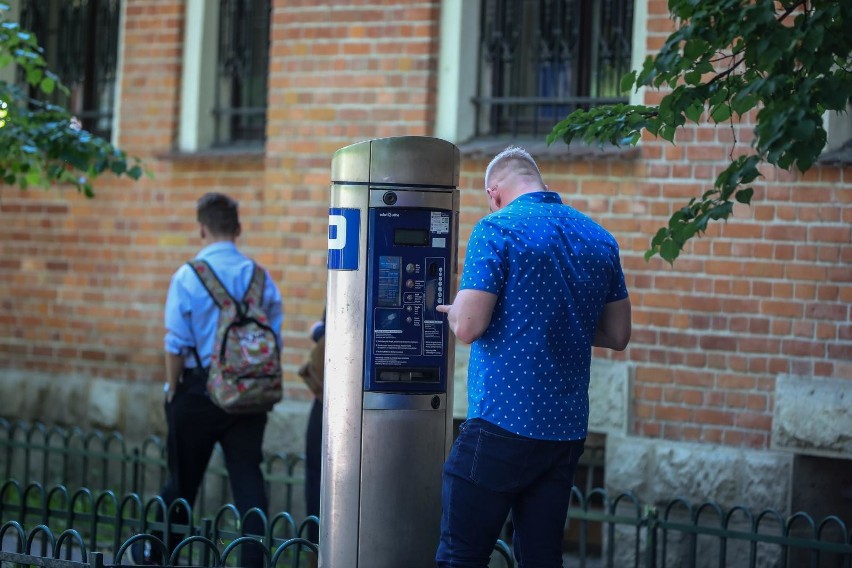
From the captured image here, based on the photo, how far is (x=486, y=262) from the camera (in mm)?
4465

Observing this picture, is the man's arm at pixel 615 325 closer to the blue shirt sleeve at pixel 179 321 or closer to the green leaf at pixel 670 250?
the green leaf at pixel 670 250

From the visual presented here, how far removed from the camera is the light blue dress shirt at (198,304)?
6691mm

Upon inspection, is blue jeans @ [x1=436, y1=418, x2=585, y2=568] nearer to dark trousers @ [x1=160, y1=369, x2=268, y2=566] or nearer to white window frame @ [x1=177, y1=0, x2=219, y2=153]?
dark trousers @ [x1=160, y1=369, x2=268, y2=566]

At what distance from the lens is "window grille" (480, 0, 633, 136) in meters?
8.24

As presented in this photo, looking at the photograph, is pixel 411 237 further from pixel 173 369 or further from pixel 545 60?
pixel 545 60

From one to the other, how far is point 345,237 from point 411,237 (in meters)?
0.24

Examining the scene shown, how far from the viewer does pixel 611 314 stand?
15.9 feet

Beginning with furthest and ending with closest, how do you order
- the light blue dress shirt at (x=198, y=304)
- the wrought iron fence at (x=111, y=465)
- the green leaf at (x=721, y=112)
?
the wrought iron fence at (x=111, y=465) < the light blue dress shirt at (x=198, y=304) < the green leaf at (x=721, y=112)

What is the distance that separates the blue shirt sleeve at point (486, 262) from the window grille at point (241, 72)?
Result: 5.21 m

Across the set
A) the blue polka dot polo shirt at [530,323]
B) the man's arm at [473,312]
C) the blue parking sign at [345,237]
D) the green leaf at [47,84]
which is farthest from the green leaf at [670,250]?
the green leaf at [47,84]

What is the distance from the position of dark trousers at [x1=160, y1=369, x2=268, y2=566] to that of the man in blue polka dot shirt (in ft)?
7.84

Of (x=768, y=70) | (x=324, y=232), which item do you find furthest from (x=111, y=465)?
(x=768, y=70)

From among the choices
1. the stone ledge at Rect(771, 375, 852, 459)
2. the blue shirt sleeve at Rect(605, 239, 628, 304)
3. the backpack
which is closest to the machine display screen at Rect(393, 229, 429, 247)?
the blue shirt sleeve at Rect(605, 239, 628, 304)

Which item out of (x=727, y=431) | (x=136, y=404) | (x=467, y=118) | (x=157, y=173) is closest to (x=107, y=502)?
(x=136, y=404)
